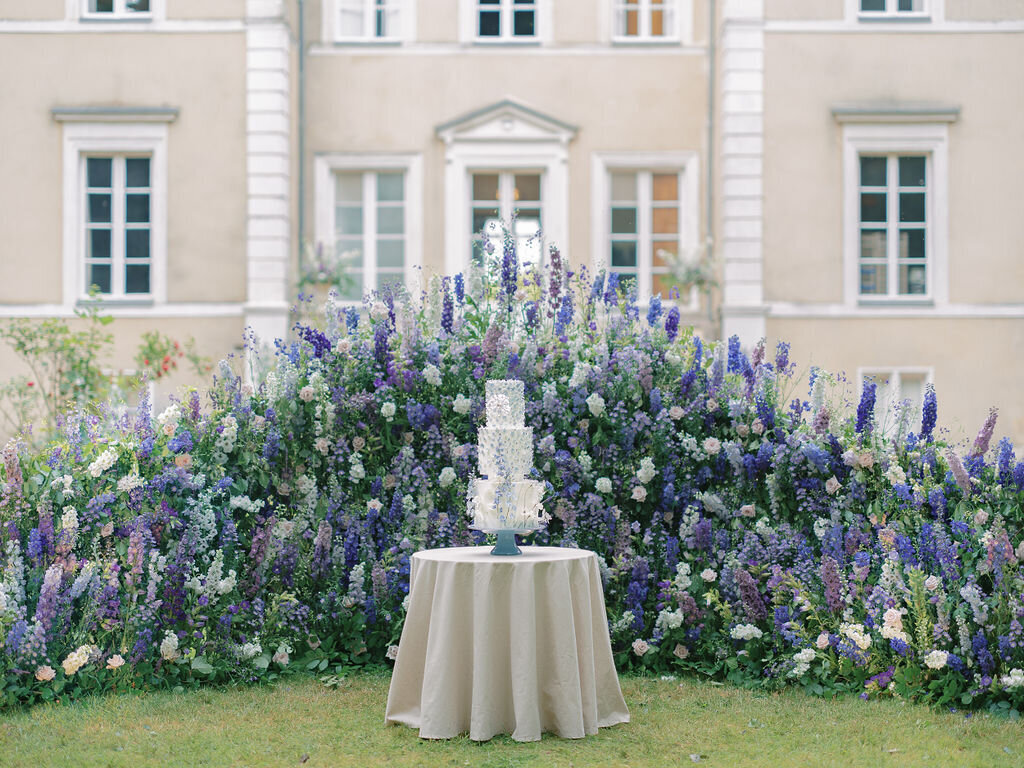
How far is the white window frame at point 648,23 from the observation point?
1288cm

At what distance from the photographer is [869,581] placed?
540cm

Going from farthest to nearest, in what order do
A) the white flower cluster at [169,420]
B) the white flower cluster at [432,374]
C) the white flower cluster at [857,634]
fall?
the white flower cluster at [432,374], the white flower cluster at [169,420], the white flower cluster at [857,634]

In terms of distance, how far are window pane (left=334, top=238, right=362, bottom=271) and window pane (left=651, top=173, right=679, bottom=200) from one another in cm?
336

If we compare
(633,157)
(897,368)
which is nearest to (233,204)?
(633,157)

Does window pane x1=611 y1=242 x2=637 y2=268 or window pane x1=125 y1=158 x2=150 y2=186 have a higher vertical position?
window pane x1=125 y1=158 x2=150 y2=186

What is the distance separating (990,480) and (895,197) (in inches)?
304

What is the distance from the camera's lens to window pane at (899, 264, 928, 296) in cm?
1240

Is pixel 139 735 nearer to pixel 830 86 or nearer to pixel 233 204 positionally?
pixel 233 204

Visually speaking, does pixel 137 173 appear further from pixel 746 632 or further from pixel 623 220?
pixel 746 632

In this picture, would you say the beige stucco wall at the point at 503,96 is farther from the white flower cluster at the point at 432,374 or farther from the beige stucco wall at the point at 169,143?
the white flower cluster at the point at 432,374

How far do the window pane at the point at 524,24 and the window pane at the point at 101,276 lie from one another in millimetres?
5204

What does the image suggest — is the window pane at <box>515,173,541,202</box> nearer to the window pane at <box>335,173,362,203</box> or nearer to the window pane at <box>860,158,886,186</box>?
the window pane at <box>335,173,362,203</box>

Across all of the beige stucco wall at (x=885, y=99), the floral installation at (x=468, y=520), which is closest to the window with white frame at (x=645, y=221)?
the beige stucco wall at (x=885, y=99)

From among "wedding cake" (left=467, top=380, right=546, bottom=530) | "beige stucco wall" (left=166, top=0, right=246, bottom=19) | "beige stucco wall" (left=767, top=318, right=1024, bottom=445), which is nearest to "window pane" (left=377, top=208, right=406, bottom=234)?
"beige stucco wall" (left=166, top=0, right=246, bottom=19)
